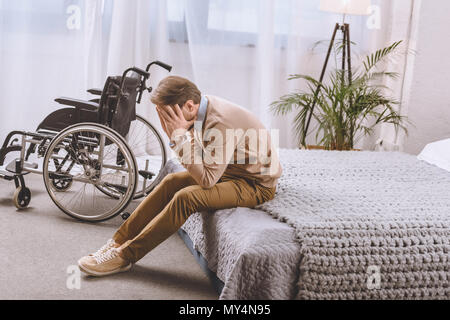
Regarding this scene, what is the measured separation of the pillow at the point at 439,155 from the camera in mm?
2568

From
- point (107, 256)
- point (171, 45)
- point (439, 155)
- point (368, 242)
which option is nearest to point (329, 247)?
point (368, 242)

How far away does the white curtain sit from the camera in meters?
3.38

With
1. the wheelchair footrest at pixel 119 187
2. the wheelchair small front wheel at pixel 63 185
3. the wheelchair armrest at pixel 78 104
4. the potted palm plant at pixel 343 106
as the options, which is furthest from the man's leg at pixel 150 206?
the potted palm plant at pixel 343 106

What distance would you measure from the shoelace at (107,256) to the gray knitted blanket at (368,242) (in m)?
0.54

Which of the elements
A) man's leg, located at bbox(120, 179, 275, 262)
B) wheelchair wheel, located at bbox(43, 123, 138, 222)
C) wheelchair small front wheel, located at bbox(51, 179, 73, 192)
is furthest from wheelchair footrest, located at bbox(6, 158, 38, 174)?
man's leg, located at bbox(120, 179, 275, 262)

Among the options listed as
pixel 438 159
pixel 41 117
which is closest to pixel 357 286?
pixel 438 159

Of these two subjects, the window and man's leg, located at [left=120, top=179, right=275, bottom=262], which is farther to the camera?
the window

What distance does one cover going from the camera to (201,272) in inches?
74.5

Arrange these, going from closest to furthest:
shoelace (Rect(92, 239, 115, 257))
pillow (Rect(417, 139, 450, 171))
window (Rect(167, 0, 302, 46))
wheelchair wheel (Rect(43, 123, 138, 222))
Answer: shoelace (Rect(92, 239, 115, 257)), wheelchair wheel (Rect(43, 123, 138, 222)), pillow (Rect(417, 139, 450, 171)), window (Rect(167, 0, 302, 46))

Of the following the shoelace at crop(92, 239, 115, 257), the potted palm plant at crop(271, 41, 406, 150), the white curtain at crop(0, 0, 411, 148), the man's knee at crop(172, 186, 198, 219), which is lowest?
the shoelace at crop(92, 239, 115, 257)

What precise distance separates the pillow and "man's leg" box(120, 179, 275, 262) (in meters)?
1.23

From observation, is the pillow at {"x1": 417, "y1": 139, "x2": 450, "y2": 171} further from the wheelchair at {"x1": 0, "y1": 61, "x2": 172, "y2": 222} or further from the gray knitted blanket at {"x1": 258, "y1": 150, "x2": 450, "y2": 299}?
the wheelchair at {"x1": 0, "y1": 61, "x2": 172, "y2": 222}

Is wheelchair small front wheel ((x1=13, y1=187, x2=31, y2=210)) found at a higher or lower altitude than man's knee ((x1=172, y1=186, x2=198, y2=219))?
lower
